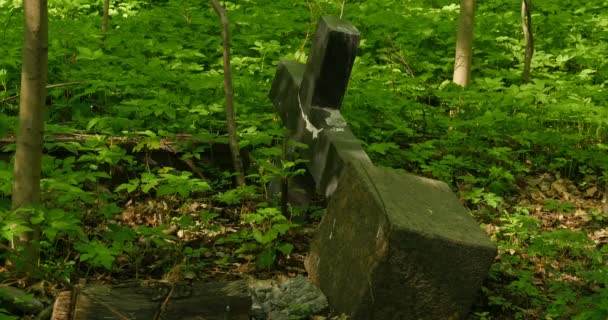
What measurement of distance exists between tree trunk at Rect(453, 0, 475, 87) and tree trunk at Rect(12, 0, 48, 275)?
4.64 meters

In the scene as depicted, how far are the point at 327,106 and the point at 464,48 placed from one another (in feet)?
9.53

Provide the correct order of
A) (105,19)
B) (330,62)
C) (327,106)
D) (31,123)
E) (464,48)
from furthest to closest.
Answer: (105,19) < (464,48) < (327,106) < (330,62) < (31,123)

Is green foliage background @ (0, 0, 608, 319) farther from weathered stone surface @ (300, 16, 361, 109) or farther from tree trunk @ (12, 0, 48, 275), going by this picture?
weathered stone surface @ (300, 16, 361, 109)

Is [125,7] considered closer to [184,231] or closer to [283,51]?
[283,51]

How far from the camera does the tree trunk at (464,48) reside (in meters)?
7.36

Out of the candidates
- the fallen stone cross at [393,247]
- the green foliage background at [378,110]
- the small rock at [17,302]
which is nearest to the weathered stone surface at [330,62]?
the green foliage background at [378,110]

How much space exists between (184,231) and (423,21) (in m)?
5.27

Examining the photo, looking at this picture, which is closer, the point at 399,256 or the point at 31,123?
the point at 399,256

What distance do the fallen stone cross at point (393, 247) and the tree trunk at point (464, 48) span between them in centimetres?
335

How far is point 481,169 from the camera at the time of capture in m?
5.94

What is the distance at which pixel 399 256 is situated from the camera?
138 inches

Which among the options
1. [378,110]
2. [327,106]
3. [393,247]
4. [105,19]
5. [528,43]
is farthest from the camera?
[105,19]

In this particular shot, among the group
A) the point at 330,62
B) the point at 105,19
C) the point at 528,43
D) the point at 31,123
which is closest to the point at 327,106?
the point at 330,62

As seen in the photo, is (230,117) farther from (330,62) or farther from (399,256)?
(399,256)
